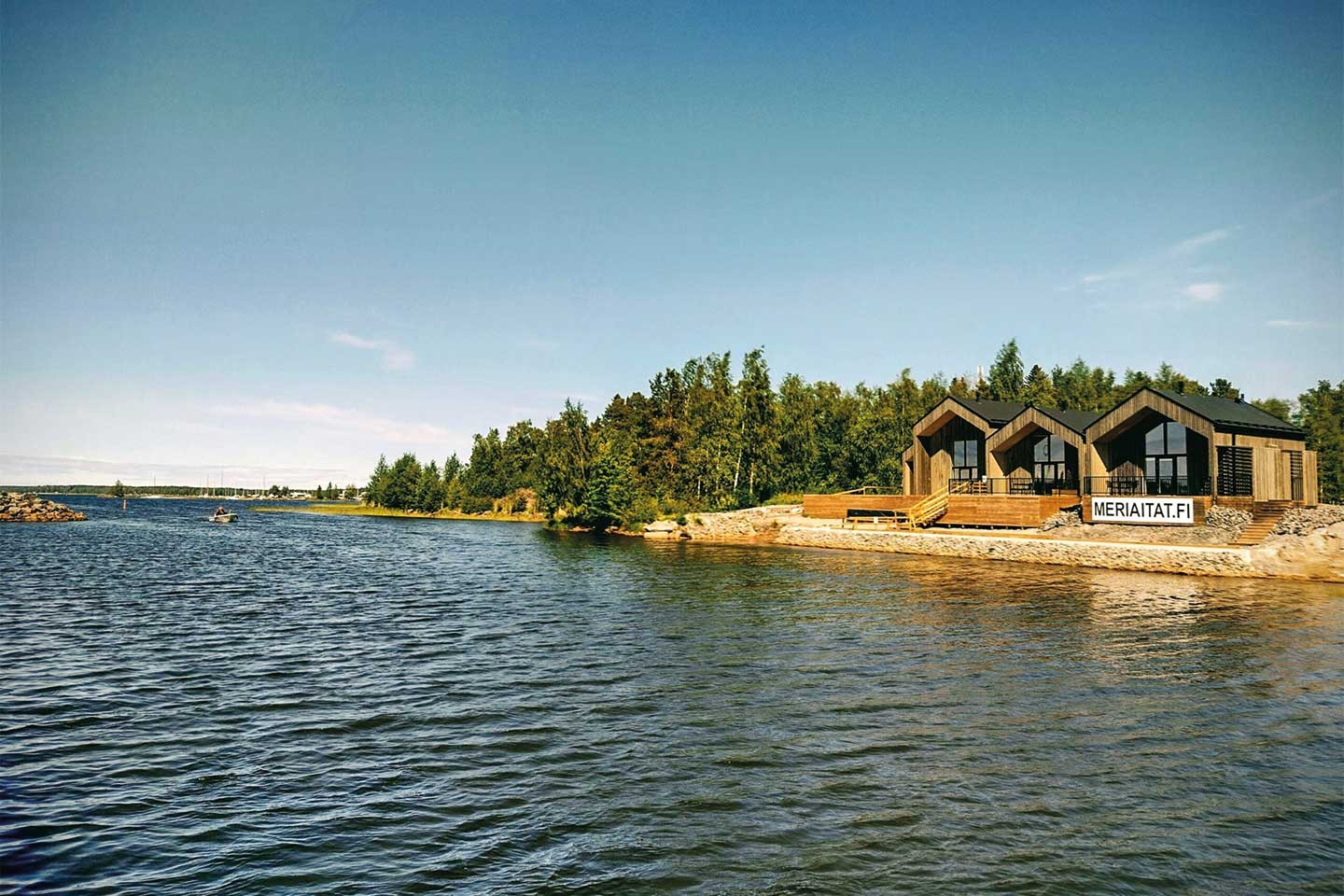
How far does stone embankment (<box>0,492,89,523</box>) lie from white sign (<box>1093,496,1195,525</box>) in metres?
135

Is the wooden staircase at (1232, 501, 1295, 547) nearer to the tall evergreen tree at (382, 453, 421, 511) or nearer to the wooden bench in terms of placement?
the wooden bench

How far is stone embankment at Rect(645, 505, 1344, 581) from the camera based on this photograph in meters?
34.2

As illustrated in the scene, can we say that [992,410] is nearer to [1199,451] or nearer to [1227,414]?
[1199,451]

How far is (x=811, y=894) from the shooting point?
8.27m

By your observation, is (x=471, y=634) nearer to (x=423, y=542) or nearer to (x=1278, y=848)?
(x=1278, y=848)

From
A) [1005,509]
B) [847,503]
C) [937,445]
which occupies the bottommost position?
[1005,509]

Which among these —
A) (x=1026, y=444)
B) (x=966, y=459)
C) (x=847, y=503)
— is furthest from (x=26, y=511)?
(x=1026, y=444)

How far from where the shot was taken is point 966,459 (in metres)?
60.1

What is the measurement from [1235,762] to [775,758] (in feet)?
23.2

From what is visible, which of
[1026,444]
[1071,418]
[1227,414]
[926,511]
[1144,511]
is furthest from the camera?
[1026,444]

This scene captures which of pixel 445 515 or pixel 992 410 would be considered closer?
pixel 992 410

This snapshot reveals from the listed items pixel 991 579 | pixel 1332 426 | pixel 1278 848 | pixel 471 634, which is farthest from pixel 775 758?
pixel 1332 426

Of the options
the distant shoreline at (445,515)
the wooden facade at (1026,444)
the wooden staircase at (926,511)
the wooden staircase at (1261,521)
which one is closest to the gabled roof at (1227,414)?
the wooden facade at (1026,444)

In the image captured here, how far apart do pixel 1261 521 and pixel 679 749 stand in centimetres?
3937
